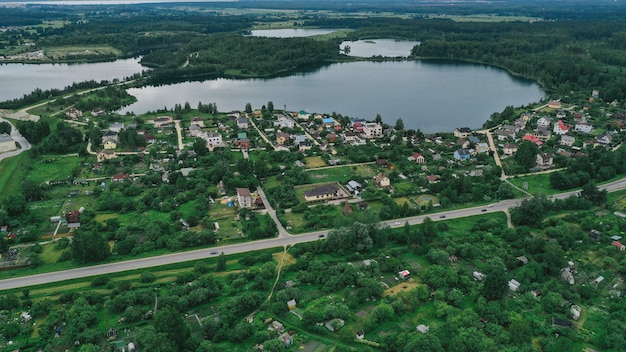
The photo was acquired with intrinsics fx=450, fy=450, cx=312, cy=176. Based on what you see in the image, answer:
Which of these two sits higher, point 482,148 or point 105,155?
point 482,148

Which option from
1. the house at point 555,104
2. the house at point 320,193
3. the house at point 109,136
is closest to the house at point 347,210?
the house at point 320,193

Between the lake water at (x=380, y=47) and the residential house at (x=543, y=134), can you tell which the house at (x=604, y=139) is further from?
the lake water at (x=380, y=47)

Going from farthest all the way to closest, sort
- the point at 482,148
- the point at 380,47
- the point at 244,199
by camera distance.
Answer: the point at 380,47 < the point at 482,148 < the point at 244,199

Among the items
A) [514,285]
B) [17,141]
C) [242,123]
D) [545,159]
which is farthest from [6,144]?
[545,159]

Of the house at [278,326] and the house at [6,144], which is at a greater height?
the house at [6,144]

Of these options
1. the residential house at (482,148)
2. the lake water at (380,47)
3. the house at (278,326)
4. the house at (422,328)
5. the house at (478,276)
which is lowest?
the house at (278,326)

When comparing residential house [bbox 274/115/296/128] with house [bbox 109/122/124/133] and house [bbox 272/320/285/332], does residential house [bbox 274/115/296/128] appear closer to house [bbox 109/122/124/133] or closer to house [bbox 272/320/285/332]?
house [bbox 109/122/124/133]

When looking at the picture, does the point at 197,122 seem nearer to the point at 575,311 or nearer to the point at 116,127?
the point at 116,127
